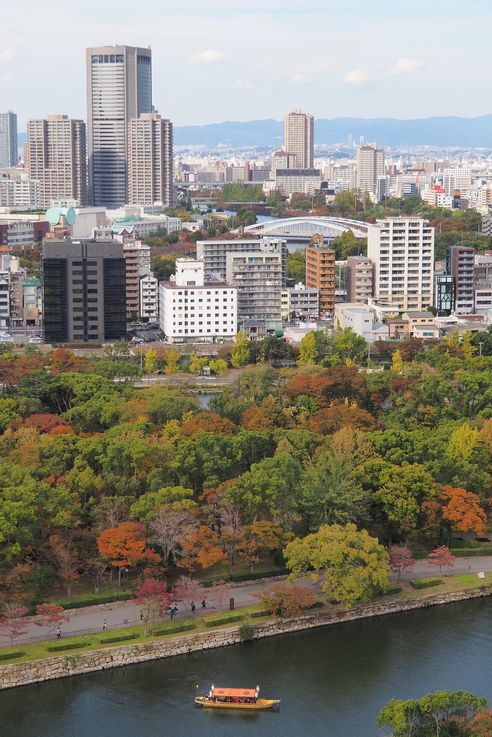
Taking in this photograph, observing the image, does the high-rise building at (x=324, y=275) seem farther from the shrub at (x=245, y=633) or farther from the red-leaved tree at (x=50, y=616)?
the red-leaved tree at (x=50, y=616)

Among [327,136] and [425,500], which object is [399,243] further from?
[327,136]

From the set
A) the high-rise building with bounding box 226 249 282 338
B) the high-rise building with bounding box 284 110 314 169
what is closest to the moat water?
the high-rise building with bounding box 226 249 282 338

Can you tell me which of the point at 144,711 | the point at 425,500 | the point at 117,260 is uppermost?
the point at 117,260

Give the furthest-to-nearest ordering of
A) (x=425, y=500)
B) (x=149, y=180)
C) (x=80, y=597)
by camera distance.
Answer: (x=149, y=180), (x=425, y=500), (x=80, y=597)

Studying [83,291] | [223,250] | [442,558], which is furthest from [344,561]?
[223,250]

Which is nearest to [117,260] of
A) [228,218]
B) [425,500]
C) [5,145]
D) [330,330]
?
[330,330]

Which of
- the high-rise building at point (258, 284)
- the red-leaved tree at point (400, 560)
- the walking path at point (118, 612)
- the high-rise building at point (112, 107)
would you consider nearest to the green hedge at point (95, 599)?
the walking path at point (118, 612)
